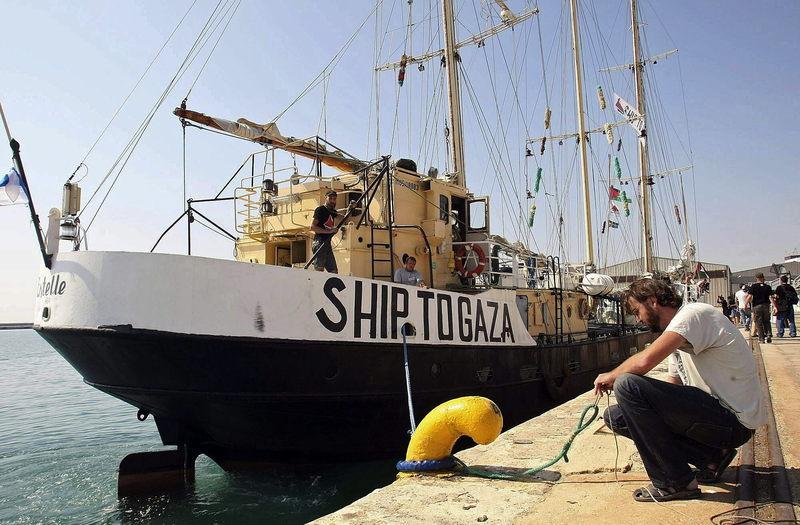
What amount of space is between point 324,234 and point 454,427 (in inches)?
148

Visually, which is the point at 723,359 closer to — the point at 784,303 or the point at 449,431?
the point at 449,431

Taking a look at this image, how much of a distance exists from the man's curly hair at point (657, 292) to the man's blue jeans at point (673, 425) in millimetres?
458

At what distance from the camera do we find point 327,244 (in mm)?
7023

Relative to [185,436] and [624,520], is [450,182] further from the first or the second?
[624,520]

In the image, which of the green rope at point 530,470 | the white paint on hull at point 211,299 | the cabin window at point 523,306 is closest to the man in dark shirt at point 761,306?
the cabin window at point 523,306

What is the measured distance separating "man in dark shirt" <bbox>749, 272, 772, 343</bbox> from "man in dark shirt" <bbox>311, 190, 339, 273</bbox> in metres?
9.89

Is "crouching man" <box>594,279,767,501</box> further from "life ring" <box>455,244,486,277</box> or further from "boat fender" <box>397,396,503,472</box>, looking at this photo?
"life ring" <box>455,244,486,277</box>

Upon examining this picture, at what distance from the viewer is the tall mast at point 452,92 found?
42.8 ft

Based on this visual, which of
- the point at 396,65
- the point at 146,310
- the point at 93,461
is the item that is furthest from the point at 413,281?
the point at 396,65

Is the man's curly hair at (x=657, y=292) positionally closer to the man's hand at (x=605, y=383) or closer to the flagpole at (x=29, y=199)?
the man's hand at (x=605, y=383)

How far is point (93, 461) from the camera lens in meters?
8.67

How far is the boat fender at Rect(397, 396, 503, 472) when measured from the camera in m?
3.67

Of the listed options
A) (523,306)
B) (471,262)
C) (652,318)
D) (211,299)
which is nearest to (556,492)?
(652,318)

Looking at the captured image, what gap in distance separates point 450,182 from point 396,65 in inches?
293
